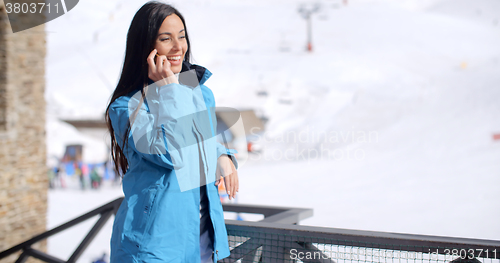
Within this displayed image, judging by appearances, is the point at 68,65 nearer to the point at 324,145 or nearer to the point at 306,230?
the point at 324,145

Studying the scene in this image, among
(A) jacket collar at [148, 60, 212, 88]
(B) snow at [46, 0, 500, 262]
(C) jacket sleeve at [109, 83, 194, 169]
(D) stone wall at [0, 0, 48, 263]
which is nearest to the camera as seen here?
(C) jacket sleeve at [109, 83, 194, 169]

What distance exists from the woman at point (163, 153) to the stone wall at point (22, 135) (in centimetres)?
412

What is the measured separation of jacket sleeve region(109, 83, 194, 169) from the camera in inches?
44.7

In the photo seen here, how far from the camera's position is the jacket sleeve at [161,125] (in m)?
1.14

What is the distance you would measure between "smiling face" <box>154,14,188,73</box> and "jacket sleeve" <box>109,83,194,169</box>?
17 centimetres

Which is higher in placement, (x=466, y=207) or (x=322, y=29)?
(x=322, y=29)

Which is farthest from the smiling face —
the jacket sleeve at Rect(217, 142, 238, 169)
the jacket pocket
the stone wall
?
the stone wall

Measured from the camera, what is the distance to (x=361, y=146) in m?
19.4

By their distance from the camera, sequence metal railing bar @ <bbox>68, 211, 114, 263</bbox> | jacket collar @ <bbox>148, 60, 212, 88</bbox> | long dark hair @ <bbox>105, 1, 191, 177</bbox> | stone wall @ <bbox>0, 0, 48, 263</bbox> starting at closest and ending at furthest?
1. long dark hair @ <bbox>105, 1, 191, 177</bbox>
2. jacket collar @ <bbox>148, 60, 212, 88</bbox>
3. metal railing bar @ <bbox>68, 211, 114, 263</bbox>
4. stone wall @ <bbox>0, 0, 48, 263</bbox>

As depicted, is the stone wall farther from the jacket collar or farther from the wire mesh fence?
the jacket collar

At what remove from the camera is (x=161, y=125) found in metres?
1.16

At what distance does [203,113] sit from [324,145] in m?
20.5

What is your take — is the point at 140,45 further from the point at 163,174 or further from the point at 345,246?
the point at 345,246

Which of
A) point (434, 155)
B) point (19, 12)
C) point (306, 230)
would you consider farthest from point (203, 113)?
point (434, 155)
